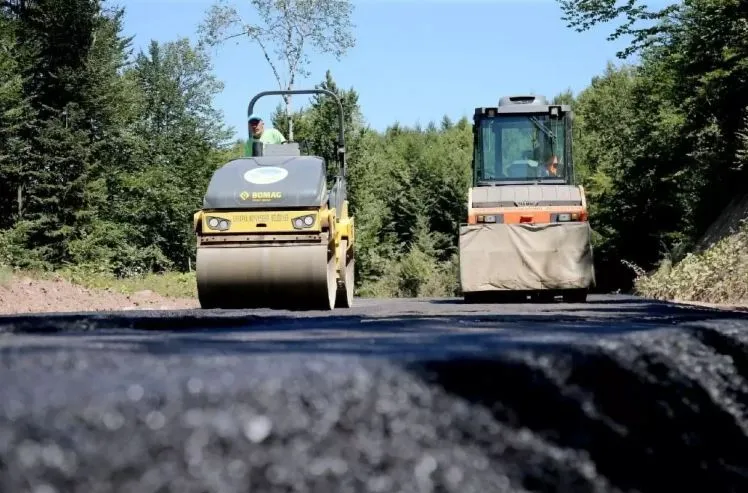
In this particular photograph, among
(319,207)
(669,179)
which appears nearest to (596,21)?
(669,179)

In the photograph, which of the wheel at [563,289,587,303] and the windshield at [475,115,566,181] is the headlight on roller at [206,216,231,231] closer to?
the wheel at [563,289,587,303]

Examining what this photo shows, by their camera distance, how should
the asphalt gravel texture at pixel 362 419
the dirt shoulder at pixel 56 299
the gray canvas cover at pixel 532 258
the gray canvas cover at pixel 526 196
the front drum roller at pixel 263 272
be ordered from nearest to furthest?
the asphalt gravel texture at pixel 362 419, the front drum roller at pixel 263 272, the gray canvas cover at pixel 532 258, the gray canvas cover at pixel 526 196, the dirt shoulder at pixel 56 299

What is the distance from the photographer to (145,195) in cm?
4494

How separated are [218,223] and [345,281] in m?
1.92

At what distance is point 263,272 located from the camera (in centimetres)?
872

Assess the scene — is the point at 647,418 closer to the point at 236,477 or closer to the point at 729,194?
the point at 236,477

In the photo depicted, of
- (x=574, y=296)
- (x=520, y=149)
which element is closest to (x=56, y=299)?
(x=520, y=149)

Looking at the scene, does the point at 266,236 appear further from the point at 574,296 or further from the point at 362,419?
the point at 362,419

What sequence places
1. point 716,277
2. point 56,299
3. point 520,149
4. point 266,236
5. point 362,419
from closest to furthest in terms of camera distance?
point 362,419 → point 266,236 → point 716,277 → point 520,149 → point 56,299

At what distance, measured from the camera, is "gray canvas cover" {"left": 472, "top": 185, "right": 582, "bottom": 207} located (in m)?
13.1

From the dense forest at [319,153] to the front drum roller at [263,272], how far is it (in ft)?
42.4

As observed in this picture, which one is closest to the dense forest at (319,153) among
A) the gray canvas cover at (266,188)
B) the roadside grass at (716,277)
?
the roadside grass at (716,277)

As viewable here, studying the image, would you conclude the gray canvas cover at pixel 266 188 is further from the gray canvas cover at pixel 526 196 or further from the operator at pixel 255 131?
the gray canvas cover at pixel 526 196

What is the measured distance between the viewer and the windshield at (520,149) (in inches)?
554
